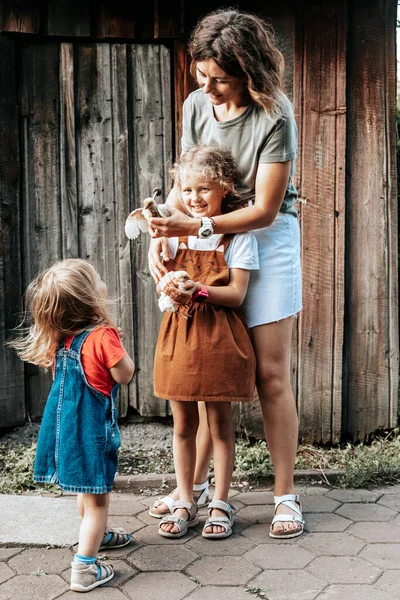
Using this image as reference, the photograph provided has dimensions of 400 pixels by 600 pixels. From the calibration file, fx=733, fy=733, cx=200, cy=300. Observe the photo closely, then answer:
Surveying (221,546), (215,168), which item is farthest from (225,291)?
(221,546)

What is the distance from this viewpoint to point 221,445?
3275 mm

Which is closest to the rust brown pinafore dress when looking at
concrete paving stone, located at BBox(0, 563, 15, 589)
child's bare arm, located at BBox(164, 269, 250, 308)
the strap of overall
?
child's bare arm, located at BBox(164, 269, 250, 308)

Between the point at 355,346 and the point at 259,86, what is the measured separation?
1.98m

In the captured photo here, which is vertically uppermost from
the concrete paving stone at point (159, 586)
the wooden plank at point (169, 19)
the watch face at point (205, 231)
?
the wooden plank at point (169, 19)

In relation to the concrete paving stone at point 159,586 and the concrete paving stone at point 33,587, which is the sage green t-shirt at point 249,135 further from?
the concrete paving stone at point 33,587

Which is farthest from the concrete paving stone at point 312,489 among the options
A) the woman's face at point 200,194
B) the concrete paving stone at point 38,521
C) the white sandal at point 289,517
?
the woman's face at point 200,194

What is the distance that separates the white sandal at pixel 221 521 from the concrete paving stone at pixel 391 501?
2.70ft

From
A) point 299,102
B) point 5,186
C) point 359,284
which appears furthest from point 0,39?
point 359,284

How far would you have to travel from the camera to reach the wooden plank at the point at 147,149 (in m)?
4.50

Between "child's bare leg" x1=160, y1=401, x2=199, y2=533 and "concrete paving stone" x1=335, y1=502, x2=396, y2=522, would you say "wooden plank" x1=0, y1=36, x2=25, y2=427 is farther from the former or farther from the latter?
"concrete paving stone" x1=335, y1=502, x2=396, y2=522

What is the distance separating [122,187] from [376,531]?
98.2 inches

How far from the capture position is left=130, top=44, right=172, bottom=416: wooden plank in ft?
14.8

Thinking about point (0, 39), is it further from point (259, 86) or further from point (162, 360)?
point (162, 360)

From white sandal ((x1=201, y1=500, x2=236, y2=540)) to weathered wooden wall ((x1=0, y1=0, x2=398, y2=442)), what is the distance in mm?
1311
